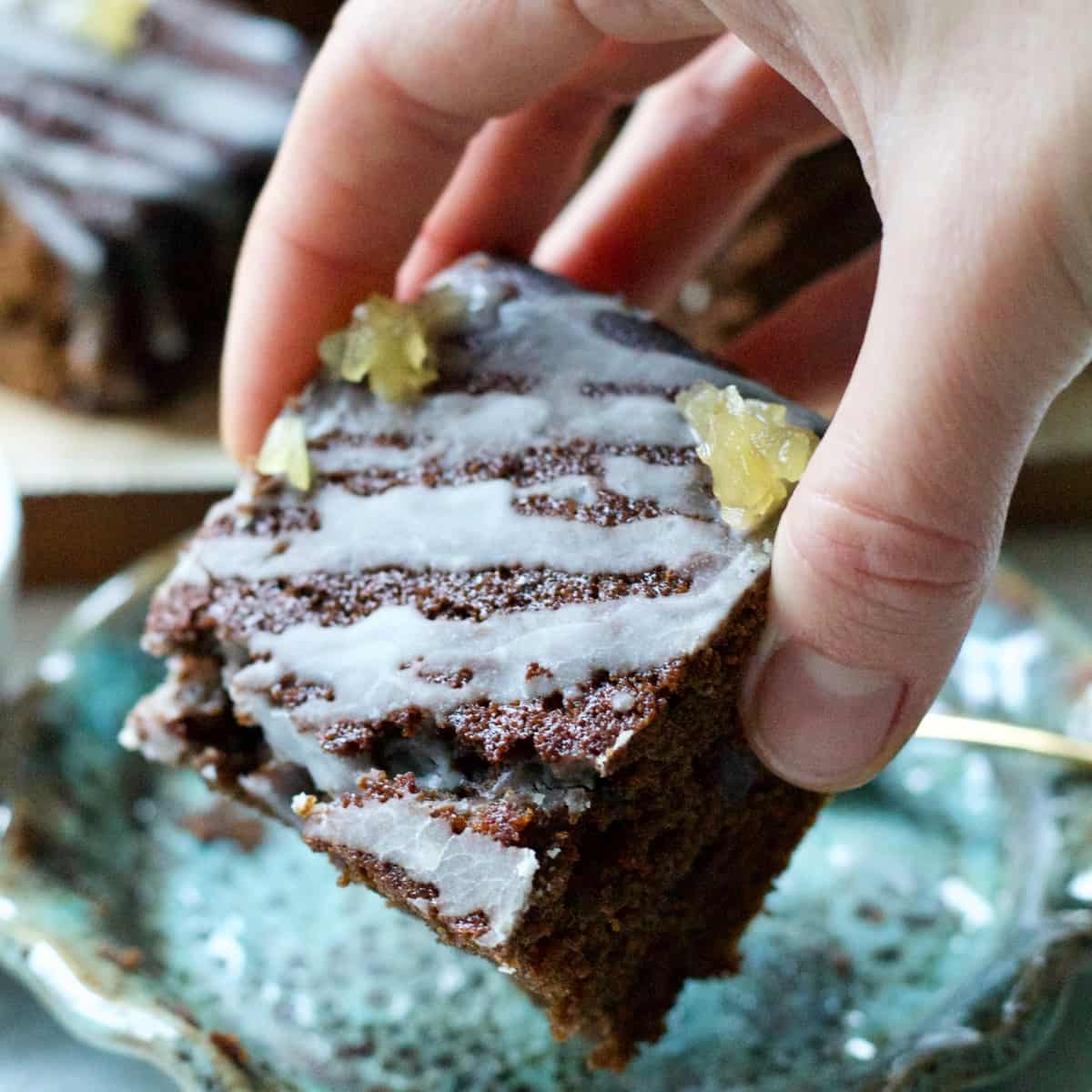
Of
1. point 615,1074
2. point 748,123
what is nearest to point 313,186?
point 748,123

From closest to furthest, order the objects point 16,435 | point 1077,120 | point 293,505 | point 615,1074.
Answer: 1. point 1077,120
2. point 293,505
3. point 615,1074
4. point 16,435

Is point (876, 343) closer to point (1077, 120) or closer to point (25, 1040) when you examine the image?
point (1077, 120)

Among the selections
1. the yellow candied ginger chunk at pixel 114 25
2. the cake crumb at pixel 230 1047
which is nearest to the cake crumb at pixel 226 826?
the cake crumb at pixel 230 1047

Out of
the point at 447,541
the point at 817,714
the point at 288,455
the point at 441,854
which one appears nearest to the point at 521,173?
the point at 288,455

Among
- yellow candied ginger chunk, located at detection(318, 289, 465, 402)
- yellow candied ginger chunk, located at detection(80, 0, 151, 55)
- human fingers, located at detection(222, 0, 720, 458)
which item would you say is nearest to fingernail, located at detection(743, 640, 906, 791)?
yellow candied ginger chunk, located at detection(318, 289, 465, 402)

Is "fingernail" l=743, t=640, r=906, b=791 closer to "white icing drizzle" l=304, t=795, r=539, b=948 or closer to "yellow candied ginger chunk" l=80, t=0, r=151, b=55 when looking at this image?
"white icing drizzle" l=304, t=795, r=539, b=948

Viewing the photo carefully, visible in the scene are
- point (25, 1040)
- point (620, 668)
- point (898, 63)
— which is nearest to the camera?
point (898, 63)
